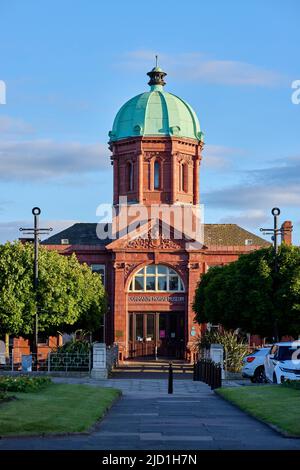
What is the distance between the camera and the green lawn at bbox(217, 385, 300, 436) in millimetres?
18578

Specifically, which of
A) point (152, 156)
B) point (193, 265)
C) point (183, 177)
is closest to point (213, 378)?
point (193, 265)

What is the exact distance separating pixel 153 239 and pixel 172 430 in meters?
51.3

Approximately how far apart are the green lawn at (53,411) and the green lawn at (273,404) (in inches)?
134

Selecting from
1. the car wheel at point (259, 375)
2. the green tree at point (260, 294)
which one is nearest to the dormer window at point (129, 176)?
the green tree at point (260, 294)

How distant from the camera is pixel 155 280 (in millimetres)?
69438

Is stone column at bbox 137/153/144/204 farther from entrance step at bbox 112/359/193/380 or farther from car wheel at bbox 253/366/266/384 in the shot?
car wheel at bbox 253/366/266/384

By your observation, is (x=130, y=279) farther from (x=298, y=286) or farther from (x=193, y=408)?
(x=193, y=408)

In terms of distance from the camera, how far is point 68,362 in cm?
4609

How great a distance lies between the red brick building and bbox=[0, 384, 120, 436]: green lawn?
40.4 m

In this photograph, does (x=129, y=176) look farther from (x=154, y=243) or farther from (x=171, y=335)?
(x=171, y=335)
